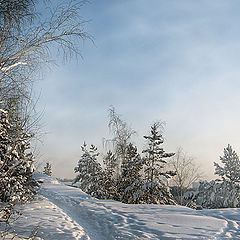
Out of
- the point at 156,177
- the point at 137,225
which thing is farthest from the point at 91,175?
the point at 137,225

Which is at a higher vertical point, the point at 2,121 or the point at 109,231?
the point at 2,121

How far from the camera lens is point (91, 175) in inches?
914

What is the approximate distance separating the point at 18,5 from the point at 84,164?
81.3 feet

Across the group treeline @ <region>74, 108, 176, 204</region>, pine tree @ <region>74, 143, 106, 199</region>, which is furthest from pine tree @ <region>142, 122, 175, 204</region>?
pine tree @ <region>74, 143, 106, 199</region>

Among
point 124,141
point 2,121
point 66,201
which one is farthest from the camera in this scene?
point 124,141

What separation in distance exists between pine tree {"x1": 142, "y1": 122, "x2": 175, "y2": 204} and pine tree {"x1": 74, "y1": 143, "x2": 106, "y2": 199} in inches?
212

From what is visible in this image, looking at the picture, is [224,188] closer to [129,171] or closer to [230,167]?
[230,167]

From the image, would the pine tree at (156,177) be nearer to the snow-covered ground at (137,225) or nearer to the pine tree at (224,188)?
the snow-covered ground at (137,225)

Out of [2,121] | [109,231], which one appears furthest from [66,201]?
[109,231]

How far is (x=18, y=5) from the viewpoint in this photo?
392cm

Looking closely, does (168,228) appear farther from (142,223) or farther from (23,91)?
(23,91)

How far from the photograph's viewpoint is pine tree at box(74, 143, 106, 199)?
63.0ft

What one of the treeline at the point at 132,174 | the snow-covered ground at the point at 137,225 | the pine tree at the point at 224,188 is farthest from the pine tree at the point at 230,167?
the snow-covered ground at the point at 137,225

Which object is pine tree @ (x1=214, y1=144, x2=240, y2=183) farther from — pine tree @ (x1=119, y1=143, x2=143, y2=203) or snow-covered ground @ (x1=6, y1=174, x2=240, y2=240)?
snow-covered ground @ (x1=6, y1=174, x2=240, y2=240)
